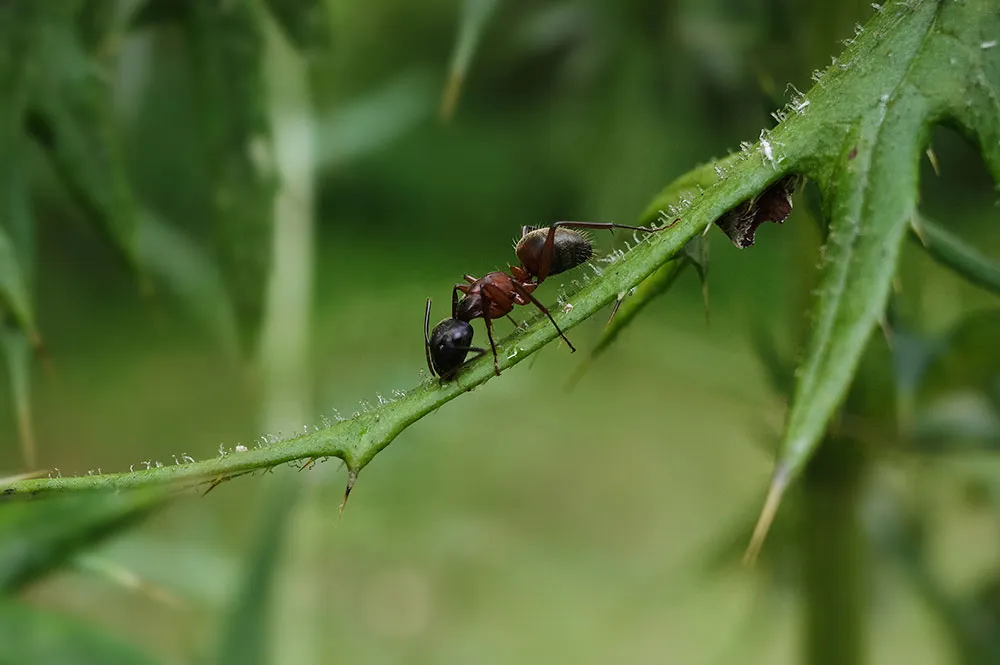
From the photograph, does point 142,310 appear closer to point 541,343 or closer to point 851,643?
point 851,643

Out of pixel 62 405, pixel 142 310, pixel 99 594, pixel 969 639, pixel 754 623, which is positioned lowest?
pixel 969 639

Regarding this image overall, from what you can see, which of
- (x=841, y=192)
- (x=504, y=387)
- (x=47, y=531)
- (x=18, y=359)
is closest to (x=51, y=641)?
(x=47, y=531)

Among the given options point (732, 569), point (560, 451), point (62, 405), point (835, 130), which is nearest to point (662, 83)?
point (732, 569)

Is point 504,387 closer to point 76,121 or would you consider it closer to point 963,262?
point 76,121

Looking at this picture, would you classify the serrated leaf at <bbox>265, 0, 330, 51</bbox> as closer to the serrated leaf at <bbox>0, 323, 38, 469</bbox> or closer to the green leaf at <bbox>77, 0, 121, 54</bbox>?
the green leaf at <bbox>77, 0, 121, 54</bbox>

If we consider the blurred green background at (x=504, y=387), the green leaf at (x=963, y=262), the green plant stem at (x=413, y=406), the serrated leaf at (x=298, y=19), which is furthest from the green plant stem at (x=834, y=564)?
the serrated leaf at (x=298, y=19)

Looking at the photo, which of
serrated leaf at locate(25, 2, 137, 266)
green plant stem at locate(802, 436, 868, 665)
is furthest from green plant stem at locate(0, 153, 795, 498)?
green plant stem at locate(802, 436, 868, 665)
